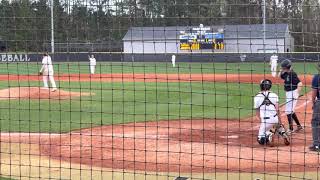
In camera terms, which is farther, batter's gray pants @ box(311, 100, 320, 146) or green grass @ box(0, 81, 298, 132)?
green grass @ box(0, 81, 298, 132)

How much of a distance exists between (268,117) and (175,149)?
6.20 feet

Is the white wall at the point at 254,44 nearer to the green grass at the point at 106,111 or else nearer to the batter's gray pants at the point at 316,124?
the batter's gray pants at the point at 316,124

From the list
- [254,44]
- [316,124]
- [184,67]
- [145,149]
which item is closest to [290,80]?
[316,124]

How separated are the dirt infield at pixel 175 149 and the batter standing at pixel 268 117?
22 cm

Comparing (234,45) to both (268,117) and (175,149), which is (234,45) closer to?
(268,117)

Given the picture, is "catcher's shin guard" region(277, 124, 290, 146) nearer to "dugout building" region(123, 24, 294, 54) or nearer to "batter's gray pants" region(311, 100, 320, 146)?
"batter's gray pants" region(311, 100, 320, 146)

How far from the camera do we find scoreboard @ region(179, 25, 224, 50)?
805cm

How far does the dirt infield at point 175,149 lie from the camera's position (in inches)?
348

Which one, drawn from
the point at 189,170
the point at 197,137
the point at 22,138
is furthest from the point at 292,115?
the point at 22,138

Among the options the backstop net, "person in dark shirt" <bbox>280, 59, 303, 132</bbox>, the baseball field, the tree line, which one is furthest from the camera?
"person in dark shirt" <bbox>280, 59, 303, 132</bbox>

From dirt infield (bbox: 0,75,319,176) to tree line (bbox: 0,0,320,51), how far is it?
205 cm

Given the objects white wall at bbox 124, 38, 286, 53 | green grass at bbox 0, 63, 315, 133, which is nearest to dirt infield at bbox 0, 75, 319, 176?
green grass at bbox 0, 63, 315, 133

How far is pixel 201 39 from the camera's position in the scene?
8477mm

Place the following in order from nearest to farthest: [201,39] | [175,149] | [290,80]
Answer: [201,39] → [175,149] → [290,80]
